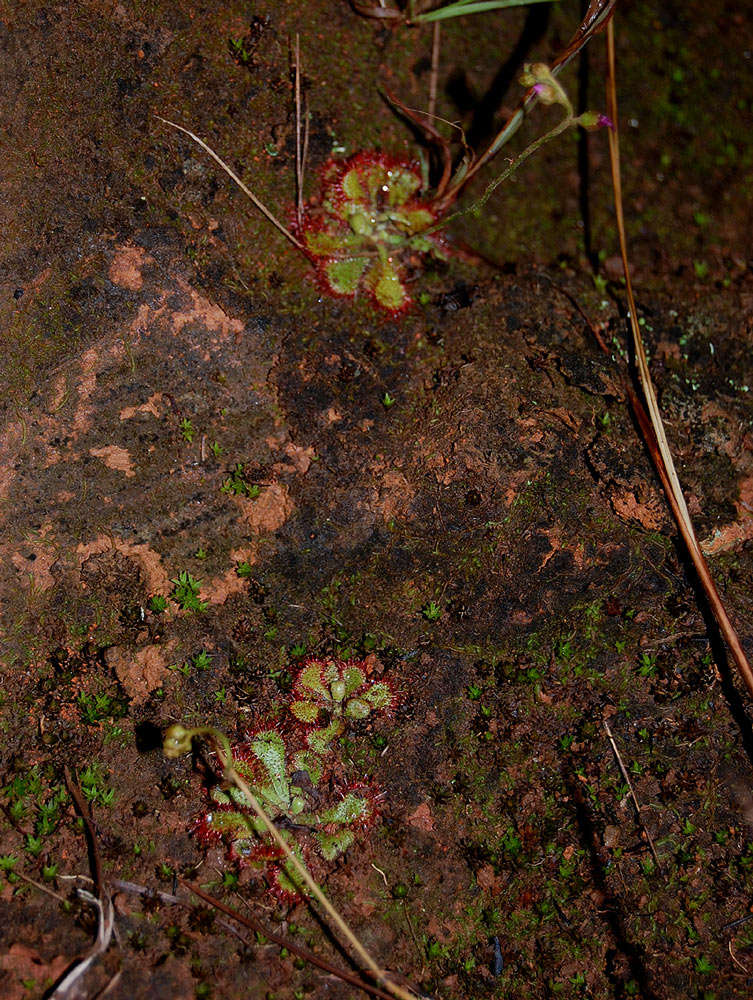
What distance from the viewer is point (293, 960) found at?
2.63 metres

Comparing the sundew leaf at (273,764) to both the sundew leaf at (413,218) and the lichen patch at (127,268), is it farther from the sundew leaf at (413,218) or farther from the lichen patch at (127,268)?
the sundew leaf at (413,218)

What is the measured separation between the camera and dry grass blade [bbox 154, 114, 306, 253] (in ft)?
10.5

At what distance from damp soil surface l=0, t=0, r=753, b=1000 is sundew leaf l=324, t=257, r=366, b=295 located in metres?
0.12

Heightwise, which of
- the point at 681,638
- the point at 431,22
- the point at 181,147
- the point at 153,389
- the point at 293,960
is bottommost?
the point at 293,960

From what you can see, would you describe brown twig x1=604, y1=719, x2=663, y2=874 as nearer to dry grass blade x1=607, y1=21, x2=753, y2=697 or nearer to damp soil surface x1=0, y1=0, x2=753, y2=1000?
damp soil surface x1=0, y1=0, x2=753, y2=1000

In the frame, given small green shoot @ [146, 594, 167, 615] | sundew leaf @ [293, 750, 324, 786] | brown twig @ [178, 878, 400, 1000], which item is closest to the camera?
brown twig @ [178, 878, 400, 1000]

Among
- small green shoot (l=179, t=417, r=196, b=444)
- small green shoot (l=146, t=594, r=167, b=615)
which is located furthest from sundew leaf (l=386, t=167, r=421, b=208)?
small green shoot (l=146, t=594, r=167, b=615)

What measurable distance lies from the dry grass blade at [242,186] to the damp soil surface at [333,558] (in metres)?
0.05

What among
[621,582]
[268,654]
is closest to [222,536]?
[268,654]

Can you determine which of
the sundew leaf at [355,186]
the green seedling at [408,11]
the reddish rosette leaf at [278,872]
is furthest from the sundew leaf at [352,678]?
the green seedling at [408,11]

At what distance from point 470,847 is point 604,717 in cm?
79

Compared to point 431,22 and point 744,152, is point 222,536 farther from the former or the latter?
point 744,152

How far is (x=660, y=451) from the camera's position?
10.5 ft

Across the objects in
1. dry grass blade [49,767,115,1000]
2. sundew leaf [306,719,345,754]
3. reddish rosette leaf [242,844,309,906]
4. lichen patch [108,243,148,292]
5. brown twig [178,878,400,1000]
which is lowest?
dry grass blade [49,767,115,1000]
